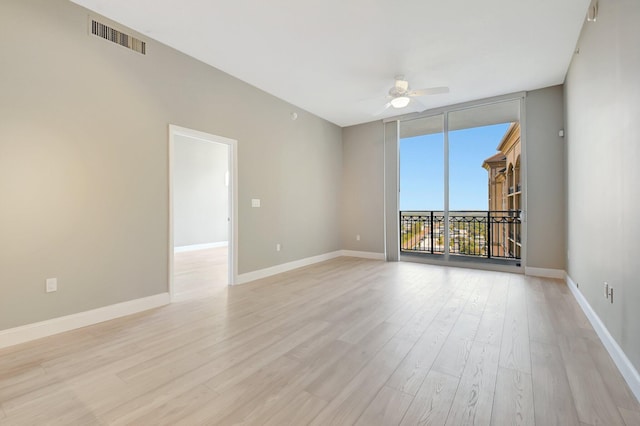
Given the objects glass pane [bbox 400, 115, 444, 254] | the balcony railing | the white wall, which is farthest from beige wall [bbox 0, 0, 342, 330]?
the balcony railing

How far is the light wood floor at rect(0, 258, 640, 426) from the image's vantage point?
1500 millimetres

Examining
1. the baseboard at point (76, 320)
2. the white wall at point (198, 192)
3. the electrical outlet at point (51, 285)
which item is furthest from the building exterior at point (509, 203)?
the white wall at point (198, 192)

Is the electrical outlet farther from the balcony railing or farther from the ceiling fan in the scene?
the balcony railing

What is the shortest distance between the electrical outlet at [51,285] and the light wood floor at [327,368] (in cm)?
44

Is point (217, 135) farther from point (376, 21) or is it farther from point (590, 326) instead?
point (590, 326)

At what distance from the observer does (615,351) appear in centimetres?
Result: 200

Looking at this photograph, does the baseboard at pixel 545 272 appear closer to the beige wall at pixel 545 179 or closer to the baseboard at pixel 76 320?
the beige wall at pixel 545 179

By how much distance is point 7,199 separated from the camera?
2283mm

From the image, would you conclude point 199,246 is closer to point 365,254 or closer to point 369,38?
point 365,254

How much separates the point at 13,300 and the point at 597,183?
5.21m

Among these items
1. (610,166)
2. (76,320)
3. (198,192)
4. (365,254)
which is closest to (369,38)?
(610,166)

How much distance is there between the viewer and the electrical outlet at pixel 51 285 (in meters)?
2.49

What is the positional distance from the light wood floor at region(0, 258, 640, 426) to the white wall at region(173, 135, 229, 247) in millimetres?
4811

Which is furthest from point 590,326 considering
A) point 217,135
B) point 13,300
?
point 13,300
